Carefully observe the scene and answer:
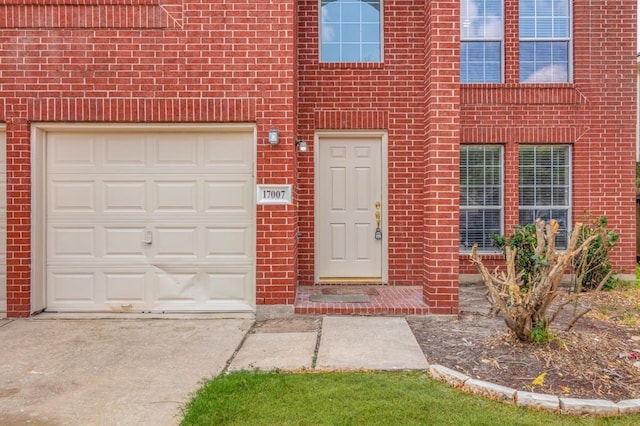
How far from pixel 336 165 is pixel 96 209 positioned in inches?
135

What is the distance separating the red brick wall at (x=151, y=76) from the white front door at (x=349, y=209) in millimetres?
1469

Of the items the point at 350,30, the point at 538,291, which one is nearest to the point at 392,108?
the point at 350,30

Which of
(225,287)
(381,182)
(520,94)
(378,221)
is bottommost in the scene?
(225,287)

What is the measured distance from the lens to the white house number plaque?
575 centimetres

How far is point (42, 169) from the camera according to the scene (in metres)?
5.93

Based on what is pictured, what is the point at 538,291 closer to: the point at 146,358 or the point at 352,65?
the point at 146,358

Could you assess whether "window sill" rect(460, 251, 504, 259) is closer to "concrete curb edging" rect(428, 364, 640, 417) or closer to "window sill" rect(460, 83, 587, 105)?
"window sill" rect(460, 83, 587, 105)

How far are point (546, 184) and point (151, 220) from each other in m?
6.39

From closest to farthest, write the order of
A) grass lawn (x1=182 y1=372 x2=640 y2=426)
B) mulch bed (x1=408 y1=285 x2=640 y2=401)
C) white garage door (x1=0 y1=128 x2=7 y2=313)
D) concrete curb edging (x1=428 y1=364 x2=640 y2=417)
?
grass lawn (x1=182 y1=372 x2=640 y2=426) → concrete curb edging (x1=428 y1=364 x2=640 y2=417) → mulch bed (x1=408 y1=285 x2=640 y2=401) → white garage door (x1=0 y1=128 x2=7 y2=313)

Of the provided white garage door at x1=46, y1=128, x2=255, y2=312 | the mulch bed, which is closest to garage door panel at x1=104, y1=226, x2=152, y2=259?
white garage door at x1=46, y1=128, x2=255, y2=312

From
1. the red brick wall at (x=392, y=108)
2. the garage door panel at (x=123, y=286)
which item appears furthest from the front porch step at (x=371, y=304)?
the garage door panel at (x=123, y=286)

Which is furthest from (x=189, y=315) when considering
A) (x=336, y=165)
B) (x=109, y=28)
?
(x=109, y=28)

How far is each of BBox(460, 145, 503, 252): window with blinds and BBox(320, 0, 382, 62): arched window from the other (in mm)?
2388

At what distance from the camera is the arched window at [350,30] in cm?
727
